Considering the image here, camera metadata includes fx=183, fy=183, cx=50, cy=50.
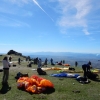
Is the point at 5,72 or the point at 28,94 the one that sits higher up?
the point at 5,72

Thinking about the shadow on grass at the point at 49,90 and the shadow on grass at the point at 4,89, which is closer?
the shadow on grass at the point at 49,90

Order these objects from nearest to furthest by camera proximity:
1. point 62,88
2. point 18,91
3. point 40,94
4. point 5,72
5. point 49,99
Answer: point 49,99, point 40,94, point 18,91, point 62,88, point 5,72

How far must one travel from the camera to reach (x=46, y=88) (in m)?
16.9

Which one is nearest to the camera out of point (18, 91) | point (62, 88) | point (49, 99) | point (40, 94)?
point (49, 99)

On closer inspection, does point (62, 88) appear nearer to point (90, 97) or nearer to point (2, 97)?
point (90, 97)

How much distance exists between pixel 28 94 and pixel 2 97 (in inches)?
86.9

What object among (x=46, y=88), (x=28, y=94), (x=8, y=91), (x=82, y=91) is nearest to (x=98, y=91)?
(x=82, y=91)

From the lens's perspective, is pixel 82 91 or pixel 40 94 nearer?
pixel 40 94

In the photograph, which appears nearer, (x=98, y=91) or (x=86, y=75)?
(x=98, y=91)

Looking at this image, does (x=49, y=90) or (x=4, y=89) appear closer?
(x=49, y=90)

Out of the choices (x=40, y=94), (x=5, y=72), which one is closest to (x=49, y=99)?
(x=40, y=94)

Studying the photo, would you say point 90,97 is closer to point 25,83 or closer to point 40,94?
point 40,94

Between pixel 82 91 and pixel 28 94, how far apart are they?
5118 mm

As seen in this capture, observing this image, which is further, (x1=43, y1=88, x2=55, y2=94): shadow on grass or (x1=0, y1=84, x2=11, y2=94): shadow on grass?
(x1=0, y1=84, x2=11, y2=94): shadow on grass
